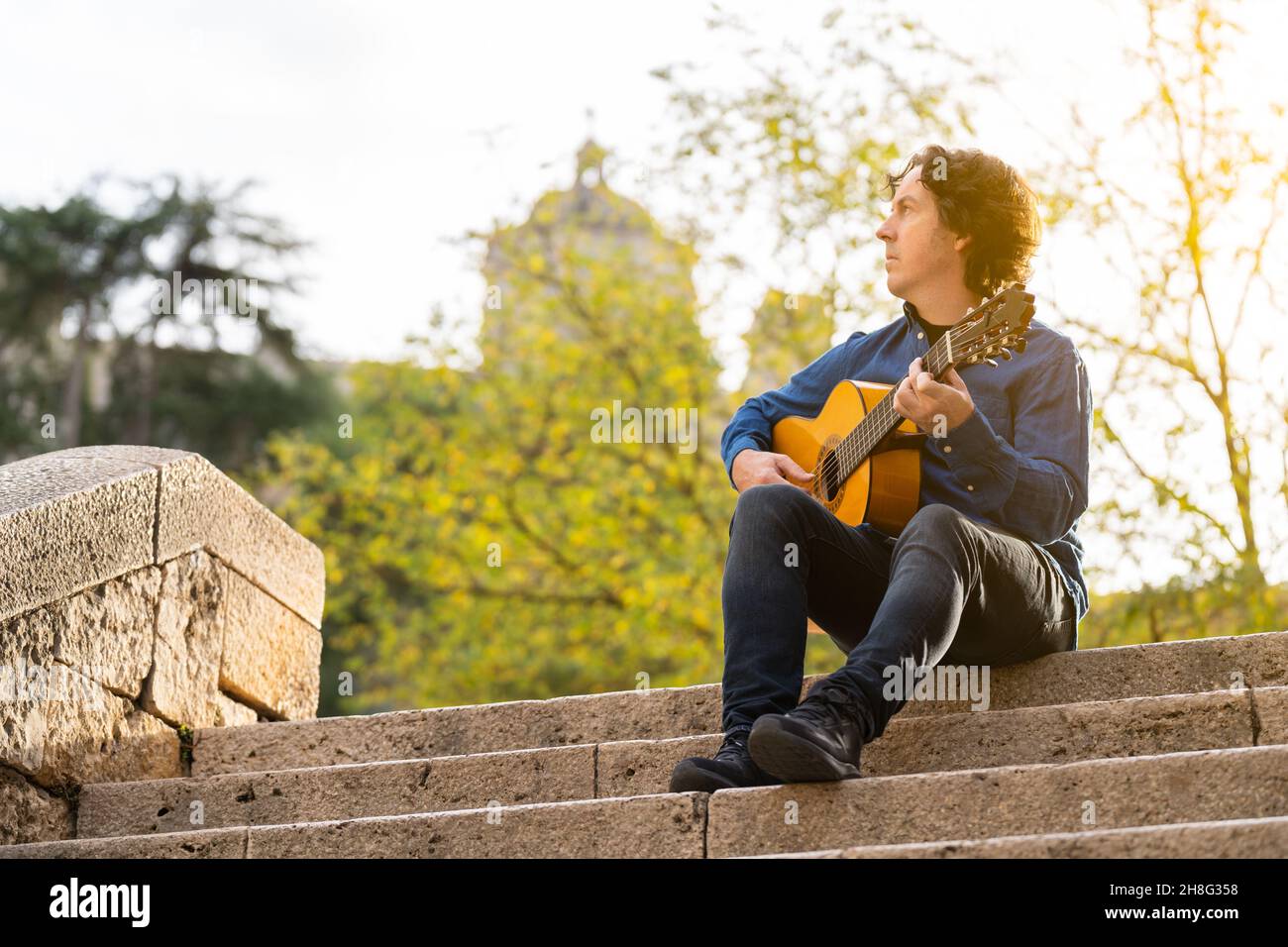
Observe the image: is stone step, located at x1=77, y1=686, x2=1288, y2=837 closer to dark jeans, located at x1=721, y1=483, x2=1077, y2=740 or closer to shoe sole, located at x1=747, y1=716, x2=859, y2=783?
dark jeans, located at x1=721, y1=483, x2=1077, y2=740

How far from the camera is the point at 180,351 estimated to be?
2288 cm

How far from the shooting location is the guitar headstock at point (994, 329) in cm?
298

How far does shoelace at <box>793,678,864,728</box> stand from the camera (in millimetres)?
2684

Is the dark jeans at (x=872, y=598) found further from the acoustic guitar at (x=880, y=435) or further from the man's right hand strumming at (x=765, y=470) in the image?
the man's right hand strumming at (x=765, y=470)

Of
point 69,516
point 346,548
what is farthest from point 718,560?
point 69,516

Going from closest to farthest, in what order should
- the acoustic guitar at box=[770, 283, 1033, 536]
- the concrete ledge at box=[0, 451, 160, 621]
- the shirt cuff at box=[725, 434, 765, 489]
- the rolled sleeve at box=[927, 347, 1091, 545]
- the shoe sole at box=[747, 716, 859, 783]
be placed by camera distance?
the shoe sole at box=[747, 716, 859, 783], the acoustic guitar at box=[770, 283, 1033, 536], the rolled sleeve at box=[927, 347, 1091, 545], the concrete ledge at box=[0, 451, 160, 621], the shirt cuff at box=[725, 434, 765, 489]

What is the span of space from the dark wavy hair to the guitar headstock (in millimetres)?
595

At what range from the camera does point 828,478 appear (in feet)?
11.9

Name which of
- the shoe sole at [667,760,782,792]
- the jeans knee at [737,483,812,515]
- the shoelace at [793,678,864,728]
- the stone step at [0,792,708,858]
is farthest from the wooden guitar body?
the stone step at [0,792,708,858]

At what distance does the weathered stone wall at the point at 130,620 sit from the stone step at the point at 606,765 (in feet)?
0.63

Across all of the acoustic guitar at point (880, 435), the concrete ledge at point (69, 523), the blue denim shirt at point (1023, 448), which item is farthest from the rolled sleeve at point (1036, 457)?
the concrete ledge at point (69, 523)
